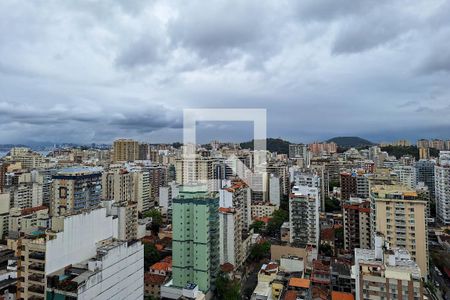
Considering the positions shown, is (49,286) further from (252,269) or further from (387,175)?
(387,175)

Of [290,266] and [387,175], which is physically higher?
[387,175]

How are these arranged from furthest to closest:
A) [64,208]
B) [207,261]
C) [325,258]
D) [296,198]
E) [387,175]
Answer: [387,175]
[64,208]
[296,198]
[325,258]
[207,261]

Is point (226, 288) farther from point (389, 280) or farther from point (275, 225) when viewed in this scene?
point (275, 225)

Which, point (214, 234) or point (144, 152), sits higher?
point (144, 152)

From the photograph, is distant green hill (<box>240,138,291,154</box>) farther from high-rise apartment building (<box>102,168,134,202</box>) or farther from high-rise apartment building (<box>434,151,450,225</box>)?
high-rise apartment building (<box>434,151,450,225</box>)

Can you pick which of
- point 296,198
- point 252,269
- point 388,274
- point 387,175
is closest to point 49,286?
point 388,274

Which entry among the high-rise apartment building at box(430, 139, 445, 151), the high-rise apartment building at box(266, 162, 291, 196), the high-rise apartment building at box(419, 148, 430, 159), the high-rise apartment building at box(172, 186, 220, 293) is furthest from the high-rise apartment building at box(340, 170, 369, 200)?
the high-rise apartment building at box(430, 139, 445, 151)

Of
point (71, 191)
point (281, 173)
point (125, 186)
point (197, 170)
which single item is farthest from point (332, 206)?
point (71, 191)
